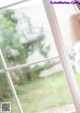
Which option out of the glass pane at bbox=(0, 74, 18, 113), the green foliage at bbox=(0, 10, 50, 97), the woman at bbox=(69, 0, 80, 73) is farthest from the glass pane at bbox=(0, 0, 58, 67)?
the woman at bbox=(69, 0, 80, 73)

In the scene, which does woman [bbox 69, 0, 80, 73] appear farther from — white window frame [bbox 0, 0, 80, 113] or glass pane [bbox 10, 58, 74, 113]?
glass pane [bbox 10, 58, 74, 113]

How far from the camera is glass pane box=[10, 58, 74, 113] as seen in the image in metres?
2.06

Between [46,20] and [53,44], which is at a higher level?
[46,20]

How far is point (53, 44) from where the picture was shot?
2.02 m

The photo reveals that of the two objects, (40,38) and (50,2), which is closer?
(50,2)

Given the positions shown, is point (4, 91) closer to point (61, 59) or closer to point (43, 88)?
point (43, 88)

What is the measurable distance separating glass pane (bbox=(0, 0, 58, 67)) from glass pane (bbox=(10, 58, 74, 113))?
93 mm

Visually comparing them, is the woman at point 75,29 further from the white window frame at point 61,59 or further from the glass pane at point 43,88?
the glass pane at point 43,88

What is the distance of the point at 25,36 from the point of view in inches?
80.1

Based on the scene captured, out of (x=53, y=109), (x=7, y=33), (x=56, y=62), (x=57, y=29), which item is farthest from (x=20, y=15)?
(x=53, y=109)

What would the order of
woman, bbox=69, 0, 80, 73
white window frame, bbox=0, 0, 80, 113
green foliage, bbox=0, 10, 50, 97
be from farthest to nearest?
1. green foliage, bbox=0, 10, 50, 97
2. white window frame, bbox=0, 0, 80, 113
3. woman, bbox=69, 0, 80, 73

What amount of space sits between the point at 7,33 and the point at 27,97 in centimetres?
58

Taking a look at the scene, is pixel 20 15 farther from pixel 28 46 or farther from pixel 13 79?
pixel 13 79

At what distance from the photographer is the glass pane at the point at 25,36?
6.57 feet
